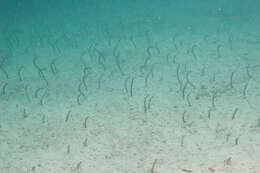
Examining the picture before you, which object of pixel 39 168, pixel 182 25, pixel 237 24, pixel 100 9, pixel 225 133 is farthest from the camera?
pixel 100 9

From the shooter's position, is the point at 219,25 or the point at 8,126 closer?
the point at 8,126

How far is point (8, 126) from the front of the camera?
477 cm

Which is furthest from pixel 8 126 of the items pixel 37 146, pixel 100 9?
pixel 100 9

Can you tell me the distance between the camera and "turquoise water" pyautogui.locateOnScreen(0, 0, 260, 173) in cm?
387

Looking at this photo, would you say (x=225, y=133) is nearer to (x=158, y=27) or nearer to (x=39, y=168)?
(x=39, y=168)

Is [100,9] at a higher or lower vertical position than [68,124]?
higher

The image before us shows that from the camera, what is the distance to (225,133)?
13.6 ft

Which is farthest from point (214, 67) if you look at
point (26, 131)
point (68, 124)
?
point (26, 131)

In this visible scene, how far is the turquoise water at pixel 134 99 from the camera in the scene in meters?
3.87

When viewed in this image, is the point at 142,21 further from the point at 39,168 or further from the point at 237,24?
the point at 39,168

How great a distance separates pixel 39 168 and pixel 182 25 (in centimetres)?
771

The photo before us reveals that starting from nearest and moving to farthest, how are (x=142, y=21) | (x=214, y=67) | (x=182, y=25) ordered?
(x=214, y=67)
(x=182, y=25)
(x=142, y=21)

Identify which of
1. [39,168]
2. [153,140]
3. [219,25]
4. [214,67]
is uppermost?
[219,25]

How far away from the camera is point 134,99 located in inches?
209
